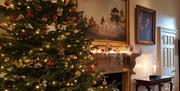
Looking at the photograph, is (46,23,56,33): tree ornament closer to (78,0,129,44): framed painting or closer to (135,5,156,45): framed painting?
(78,0,129,44): framed painting

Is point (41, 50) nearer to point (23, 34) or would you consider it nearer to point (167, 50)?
point (23, 34)

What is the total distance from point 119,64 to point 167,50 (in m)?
2.44

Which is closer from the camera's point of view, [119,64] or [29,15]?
[29,15]

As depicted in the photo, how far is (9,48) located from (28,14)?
368 millimetres

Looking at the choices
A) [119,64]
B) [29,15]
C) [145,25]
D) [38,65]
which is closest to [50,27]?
[29,15]

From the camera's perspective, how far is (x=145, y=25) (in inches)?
223

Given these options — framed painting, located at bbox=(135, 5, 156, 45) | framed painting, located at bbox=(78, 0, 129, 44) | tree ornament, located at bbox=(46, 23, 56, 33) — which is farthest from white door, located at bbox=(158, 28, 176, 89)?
tree ornament, located at bbox=(46, 23, 56, 33)

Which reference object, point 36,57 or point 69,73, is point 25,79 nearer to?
point 36,57

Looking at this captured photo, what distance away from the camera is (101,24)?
437cm

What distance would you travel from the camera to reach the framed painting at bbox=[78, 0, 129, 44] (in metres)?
4.13

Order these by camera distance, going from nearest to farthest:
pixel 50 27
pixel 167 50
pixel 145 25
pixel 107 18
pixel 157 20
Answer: pixel 50 27, pixel 107 18, pixel 145 25, pixel 157 20, pixel 167 50

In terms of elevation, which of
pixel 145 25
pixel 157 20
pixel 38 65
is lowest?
pixel 38 65

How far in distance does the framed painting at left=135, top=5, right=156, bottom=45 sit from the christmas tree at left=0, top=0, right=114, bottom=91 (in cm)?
290

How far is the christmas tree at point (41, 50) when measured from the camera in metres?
2.44
